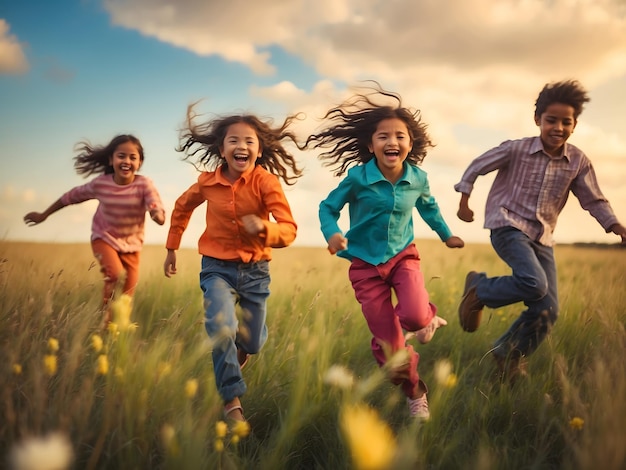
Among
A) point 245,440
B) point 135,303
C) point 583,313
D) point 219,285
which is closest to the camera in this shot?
point 245,440

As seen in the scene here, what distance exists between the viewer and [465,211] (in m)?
4.15

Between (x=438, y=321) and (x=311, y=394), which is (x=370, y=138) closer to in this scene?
(x=438, y=321)

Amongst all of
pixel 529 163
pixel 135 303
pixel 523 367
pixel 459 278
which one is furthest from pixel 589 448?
pixel 459 278

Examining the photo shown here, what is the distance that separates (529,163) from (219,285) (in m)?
2.47

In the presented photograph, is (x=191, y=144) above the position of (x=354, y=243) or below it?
above

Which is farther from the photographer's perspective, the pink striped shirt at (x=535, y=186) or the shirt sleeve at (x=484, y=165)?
the shirt sleeve at (x=484, y=165)

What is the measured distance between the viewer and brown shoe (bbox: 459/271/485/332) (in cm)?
430

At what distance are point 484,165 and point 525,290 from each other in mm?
1008

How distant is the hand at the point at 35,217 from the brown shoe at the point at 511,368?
4.26m

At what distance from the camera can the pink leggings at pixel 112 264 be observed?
5.00m

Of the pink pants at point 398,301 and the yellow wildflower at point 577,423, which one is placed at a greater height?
the pink pants at point 398,301

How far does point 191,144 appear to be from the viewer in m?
4.34

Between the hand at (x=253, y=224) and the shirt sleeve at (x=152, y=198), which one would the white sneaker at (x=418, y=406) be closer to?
the hand at (x=253, y=224)

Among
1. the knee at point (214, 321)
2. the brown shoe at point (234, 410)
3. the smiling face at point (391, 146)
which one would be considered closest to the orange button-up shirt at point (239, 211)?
the knee at point (214, 321)
